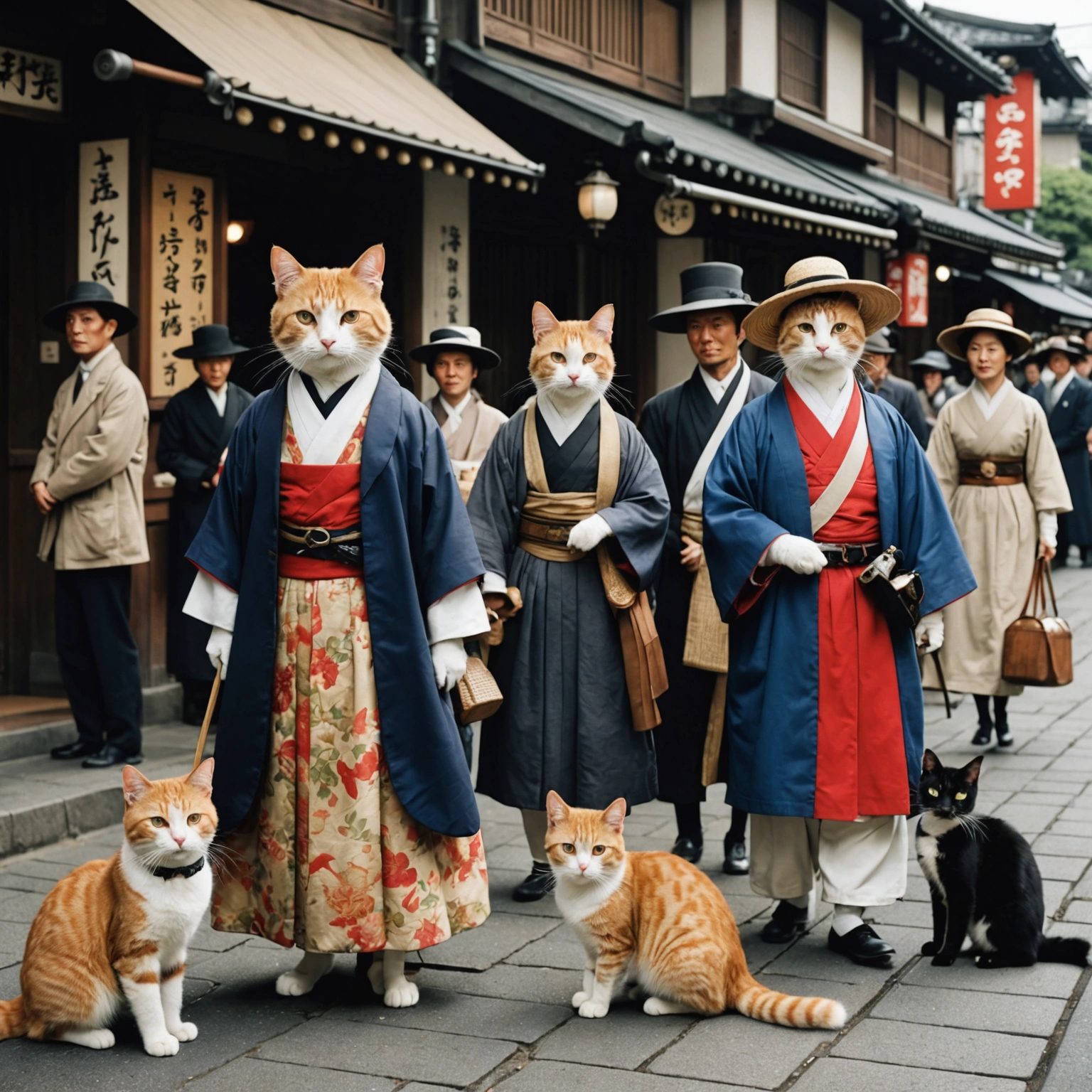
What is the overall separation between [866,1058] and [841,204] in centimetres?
1018

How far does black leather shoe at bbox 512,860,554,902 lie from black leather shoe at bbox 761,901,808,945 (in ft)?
2.90

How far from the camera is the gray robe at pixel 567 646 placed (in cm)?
514

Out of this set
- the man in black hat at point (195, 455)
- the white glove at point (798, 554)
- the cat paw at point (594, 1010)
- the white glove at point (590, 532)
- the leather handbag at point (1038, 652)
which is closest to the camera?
the cat paw at point (594, 1010)

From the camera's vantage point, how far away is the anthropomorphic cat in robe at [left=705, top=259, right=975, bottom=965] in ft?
15.1

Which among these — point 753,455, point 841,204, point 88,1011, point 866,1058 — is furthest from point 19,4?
point 841,204

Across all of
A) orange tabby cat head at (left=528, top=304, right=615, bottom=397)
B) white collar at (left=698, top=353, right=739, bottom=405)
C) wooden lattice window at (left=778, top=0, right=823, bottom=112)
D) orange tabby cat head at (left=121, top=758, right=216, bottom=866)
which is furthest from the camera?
wooden lattice window at (left=778, top=0, right=823, bottom=112)

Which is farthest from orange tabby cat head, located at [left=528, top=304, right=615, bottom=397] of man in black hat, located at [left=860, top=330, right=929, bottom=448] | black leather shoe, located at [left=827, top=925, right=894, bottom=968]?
man in black hat, located at [left=860, top=330, right=929, bottom=448]

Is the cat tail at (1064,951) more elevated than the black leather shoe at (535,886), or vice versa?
the cat tail at (1064,951)

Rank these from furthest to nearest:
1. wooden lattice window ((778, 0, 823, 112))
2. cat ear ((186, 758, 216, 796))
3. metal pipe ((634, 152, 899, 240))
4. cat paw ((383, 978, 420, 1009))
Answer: wooden lattice window ((778, 0, 823, 112)) < metal pipe ((634, 152, 899, 240)) < cat paw ((383, 978, 420, 1009)) < cat ear ((186, 758, 216, 796))

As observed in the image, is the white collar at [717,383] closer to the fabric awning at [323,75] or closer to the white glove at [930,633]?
the white glove at [930,633]

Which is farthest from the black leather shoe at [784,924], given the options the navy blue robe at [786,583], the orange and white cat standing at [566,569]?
the orange and white cat standing at [566,569]

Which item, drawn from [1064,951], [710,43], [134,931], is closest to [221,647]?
[134,931]

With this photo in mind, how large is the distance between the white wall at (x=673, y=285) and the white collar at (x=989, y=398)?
16.7 ft

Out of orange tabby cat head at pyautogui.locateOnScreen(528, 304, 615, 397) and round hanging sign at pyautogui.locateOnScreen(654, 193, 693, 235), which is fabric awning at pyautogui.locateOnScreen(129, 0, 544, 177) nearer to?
round hanging sign at pyautogui.locateOnScreen(654, 193, 693, 235)
